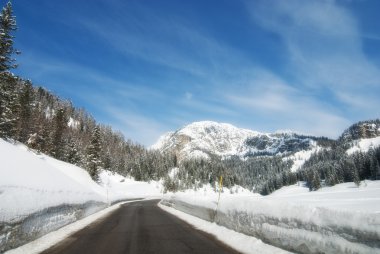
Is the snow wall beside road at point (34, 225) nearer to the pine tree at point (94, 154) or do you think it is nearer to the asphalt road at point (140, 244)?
the asphalt road at point (140, 244)

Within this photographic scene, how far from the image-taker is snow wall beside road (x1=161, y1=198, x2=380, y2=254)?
6.45 metres

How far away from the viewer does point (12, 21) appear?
132ft

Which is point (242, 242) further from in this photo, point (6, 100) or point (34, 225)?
point (6, 100)

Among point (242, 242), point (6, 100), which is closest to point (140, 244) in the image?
point (242, 242)

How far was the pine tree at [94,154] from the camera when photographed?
2894 inches

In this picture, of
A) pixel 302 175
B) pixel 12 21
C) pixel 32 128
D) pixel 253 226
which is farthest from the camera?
pixel 302 175

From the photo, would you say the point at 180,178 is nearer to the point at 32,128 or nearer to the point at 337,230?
the point at 32,128

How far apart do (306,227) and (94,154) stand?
70028mm

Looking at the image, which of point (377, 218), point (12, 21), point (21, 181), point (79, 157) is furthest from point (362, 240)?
point (79, 157)

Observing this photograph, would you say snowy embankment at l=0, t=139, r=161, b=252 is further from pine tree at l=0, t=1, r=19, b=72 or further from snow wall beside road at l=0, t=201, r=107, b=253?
pine tree at l=0, t=1, r=19, b=72

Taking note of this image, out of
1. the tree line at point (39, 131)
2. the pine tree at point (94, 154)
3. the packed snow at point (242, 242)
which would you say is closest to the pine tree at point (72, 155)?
the tree line at point (39, 131)

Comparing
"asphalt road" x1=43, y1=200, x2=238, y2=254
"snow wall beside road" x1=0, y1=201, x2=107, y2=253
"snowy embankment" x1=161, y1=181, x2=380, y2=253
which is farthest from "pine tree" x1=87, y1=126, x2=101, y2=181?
"snowy embankment" x1=161, y1=181, x2=380, y2=253

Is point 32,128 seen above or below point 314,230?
above

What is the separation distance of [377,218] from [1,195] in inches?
358
